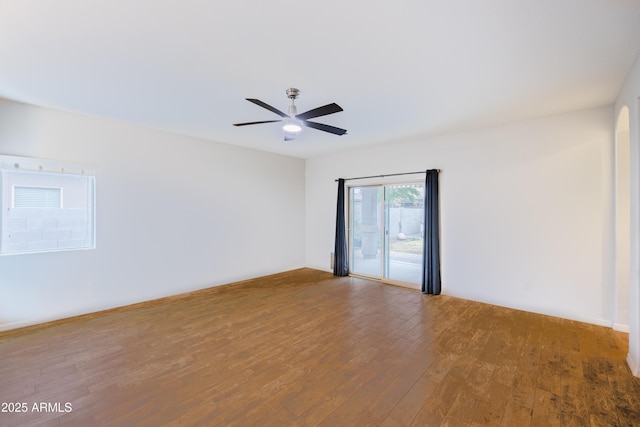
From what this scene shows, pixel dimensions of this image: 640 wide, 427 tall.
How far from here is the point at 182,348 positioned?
2.88 metres

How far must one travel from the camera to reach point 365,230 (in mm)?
6023

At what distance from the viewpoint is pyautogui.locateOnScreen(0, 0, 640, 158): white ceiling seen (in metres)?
1.80

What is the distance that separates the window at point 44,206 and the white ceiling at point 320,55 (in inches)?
33.1

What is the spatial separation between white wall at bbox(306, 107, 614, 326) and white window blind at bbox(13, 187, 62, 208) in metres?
5.40

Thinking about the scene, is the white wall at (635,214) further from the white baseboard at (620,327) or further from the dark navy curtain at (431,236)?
the dark navy curtain at (431,236)

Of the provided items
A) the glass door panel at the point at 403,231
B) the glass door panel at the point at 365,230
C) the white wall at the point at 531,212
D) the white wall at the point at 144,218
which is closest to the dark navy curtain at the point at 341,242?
the glass door panel at the point at 365,230

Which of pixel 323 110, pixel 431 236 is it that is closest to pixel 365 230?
pixel 431 236

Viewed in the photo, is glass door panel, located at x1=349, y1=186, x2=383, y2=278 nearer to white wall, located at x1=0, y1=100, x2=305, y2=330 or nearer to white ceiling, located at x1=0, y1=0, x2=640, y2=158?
white wall, located at x1=0, y1=100, x2=305, y2=330

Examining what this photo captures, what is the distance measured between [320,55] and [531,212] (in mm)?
3679

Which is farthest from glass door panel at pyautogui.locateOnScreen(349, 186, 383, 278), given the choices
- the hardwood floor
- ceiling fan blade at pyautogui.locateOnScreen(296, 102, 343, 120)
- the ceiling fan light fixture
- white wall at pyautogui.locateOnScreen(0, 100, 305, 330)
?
ceiling fan blade at pyautogui.locateOnScreen(296, 102, 343, 120)

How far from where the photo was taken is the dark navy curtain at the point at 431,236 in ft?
15.4

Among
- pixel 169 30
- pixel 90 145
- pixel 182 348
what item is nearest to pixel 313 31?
pixel 169 30

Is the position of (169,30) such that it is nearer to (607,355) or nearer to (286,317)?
(286,317)

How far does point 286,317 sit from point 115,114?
3.61 metres
